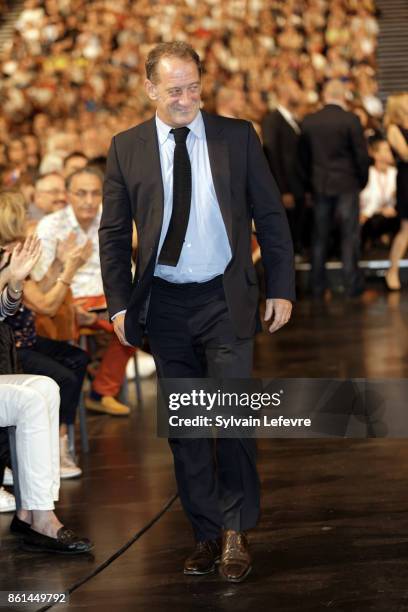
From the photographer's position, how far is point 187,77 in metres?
4.00

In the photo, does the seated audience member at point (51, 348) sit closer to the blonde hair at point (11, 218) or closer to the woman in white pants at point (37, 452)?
the blonde hair at point (11, 218)

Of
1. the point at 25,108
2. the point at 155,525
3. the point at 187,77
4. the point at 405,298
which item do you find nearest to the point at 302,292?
the point at 405,298

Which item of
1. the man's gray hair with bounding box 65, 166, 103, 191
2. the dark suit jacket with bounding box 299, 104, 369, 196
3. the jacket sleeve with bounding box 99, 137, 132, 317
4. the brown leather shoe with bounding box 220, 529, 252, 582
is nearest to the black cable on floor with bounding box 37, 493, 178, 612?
the brown leather shoe with bounding box 220, 529, 252, 582

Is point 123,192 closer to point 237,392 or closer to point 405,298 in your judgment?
point 237,392

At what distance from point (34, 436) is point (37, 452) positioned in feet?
0.19

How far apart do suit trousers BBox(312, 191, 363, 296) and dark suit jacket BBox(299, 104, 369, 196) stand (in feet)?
0.45

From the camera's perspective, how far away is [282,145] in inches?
465

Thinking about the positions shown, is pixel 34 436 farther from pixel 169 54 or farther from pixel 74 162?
pixel 74 162

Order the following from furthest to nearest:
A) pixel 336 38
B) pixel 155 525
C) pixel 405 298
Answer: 1. pixel 336 38
2. pixel 405 298
3. pixel 155 525

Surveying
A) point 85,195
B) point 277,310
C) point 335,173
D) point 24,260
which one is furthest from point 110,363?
point 335,173

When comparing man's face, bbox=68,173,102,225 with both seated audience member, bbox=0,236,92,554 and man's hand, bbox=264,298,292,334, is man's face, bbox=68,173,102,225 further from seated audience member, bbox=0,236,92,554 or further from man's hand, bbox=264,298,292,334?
man's hand, bbox=264,298,292,334

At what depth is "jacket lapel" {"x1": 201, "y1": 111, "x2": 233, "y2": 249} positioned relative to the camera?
13.2 feet

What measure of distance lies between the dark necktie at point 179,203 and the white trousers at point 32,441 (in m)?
0.83

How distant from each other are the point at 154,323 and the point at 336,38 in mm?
13689
